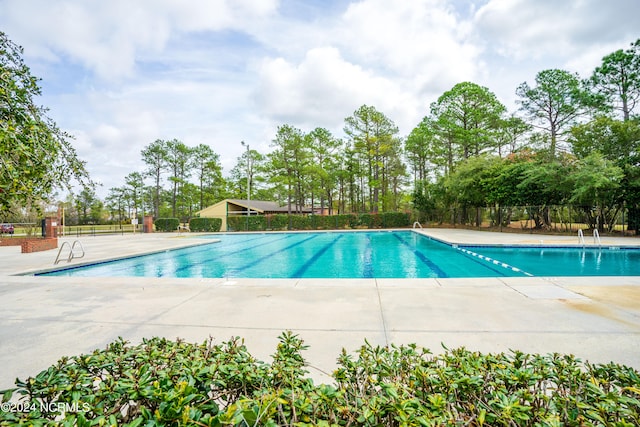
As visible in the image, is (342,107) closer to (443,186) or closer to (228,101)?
(443,186)

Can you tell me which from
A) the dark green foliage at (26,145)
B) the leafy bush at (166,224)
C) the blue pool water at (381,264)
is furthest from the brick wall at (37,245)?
the dark green foliage at (26,145)

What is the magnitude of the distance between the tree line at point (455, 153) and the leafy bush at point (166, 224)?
797 cm

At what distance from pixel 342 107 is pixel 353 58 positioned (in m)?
10.8

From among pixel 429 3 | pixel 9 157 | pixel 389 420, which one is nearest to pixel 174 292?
pixel 9 157

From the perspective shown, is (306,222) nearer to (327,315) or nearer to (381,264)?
Result: (381,264)

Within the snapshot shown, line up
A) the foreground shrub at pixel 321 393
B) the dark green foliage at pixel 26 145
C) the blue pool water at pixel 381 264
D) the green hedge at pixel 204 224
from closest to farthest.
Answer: the foreground shrub at pixel 321 393 → the dark green foliage at pixel 26 145 → the blue pool water at pixel 381 264 → the green hedge at pixel 204 224

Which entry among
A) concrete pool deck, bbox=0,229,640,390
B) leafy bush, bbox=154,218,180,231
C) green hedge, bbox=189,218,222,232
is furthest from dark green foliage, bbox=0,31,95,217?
leafy bush, bbox=154,218,180,231

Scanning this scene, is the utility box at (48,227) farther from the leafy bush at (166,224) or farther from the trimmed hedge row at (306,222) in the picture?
the trimmed hedge row at (306,222)

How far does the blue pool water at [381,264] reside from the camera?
7609mm

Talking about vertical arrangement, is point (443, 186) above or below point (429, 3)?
below

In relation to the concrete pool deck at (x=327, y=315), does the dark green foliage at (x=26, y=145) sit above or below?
above

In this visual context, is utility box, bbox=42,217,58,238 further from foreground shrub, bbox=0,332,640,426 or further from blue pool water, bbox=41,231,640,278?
foreground shrub, bbox=0,332,640,426

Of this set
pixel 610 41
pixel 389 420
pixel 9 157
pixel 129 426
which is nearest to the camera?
pixel 129 426

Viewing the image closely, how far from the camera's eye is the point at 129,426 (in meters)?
0.95
